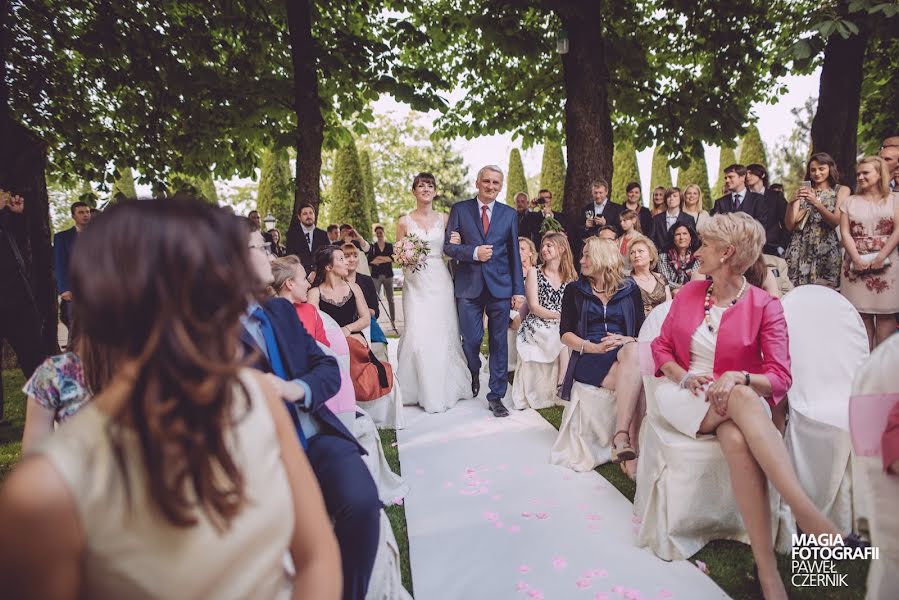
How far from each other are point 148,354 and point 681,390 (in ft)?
8.31

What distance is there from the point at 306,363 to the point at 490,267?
3.28 metres

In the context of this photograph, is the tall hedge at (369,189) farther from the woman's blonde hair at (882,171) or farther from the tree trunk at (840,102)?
the woman's blonde hair at (882,171)

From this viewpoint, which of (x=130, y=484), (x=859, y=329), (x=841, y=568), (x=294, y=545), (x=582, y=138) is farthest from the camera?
(x=582, y=138)

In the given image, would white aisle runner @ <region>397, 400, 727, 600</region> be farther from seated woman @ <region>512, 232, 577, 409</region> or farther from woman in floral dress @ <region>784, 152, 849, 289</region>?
woman in floral dress @ <region>784, 152, 849, 289</region>

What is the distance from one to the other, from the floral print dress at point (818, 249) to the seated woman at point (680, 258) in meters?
0.99

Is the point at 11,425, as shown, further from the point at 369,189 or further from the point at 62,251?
the point at 369,189

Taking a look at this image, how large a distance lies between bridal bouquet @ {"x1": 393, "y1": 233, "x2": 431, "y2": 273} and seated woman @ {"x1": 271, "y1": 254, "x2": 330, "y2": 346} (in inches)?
75.7

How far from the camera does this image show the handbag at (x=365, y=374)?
Answer: 4254 mm

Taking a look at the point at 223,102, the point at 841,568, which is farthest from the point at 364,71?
the point at 841,568

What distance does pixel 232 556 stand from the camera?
37.4 inches

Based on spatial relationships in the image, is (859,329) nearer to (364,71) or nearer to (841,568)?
(841,568)

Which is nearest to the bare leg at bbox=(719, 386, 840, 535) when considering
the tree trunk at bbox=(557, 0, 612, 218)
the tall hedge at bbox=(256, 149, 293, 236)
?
the tree trunk at bbox=(557, 0, 612, 218)

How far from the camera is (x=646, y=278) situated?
4980 millimetres

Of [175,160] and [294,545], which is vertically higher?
[175,160]
